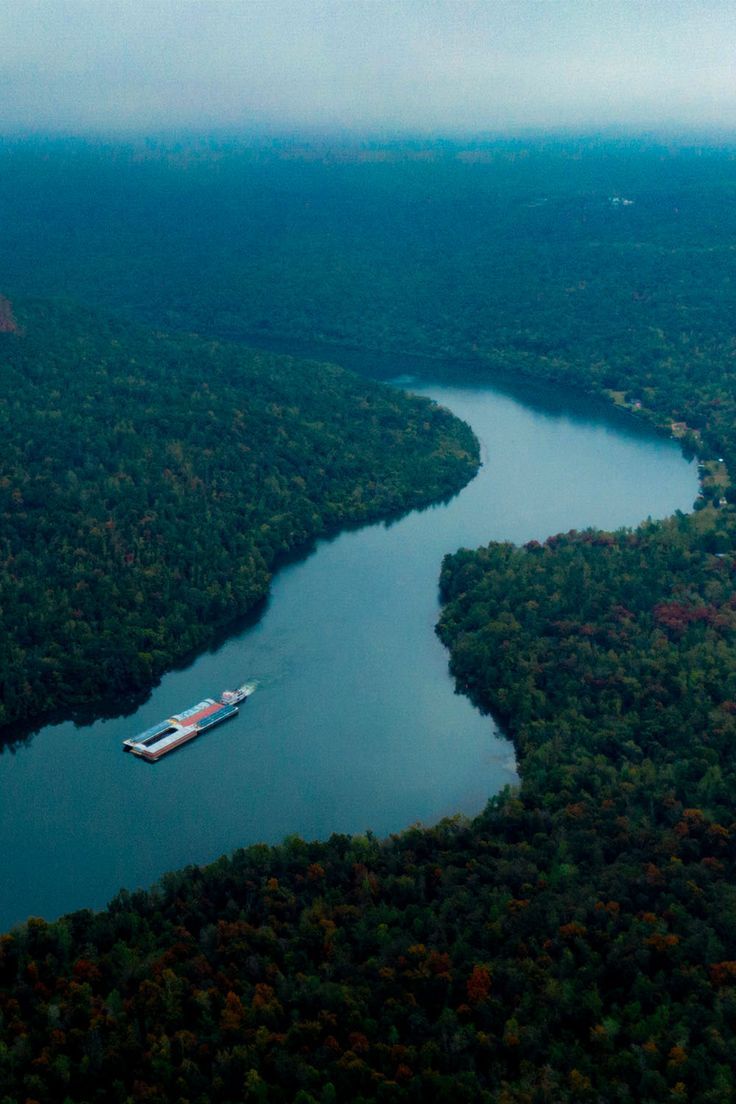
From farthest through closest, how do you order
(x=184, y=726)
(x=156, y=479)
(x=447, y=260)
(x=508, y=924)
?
(x=447, y=260)
(x=156, y=479)
(x=184, y=726)
(x=508, y=924)

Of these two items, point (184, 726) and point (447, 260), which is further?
point (447, 260)

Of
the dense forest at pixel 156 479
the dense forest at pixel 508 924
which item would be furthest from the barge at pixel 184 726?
the dense forest at pixel 508 924

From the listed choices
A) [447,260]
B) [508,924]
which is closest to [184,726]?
[508,924]

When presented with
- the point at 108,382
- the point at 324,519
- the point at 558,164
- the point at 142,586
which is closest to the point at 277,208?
the point at 558,164

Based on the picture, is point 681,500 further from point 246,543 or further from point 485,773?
point 485,773

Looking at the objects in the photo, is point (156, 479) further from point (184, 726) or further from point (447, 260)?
point (447, 260)

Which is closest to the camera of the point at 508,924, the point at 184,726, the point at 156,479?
the point at 508,924

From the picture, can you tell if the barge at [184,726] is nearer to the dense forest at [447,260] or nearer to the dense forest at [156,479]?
the dense forest at [156,479]
